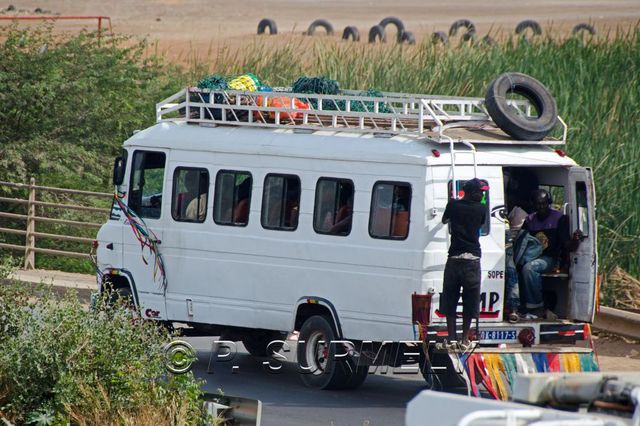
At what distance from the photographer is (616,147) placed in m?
19.2

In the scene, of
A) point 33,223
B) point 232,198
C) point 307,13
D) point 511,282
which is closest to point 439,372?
point 511,282

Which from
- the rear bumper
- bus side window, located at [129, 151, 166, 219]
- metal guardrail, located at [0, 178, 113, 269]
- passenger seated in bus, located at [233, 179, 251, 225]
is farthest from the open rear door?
metal guardrail, located at [0, 178, 113, 269]

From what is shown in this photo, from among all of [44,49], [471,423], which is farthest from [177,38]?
[471,423]

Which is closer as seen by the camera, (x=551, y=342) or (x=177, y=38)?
(x=551, y=342)

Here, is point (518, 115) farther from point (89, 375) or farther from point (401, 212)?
point (89, 375)

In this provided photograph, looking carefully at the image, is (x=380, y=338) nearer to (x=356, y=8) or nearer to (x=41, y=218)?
(x=41, y=218)

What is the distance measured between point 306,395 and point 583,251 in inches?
119

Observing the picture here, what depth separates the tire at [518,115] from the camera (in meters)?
12.7

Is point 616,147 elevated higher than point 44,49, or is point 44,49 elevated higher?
point 44,49

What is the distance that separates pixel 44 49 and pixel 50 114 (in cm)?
157

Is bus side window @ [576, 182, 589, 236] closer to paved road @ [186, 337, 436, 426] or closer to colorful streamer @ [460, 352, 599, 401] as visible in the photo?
colorful streamer @ [460, 352, 599, 401]

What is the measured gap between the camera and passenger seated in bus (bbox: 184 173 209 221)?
45.8 feet

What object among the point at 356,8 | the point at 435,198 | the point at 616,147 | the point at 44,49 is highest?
the point at 356,8

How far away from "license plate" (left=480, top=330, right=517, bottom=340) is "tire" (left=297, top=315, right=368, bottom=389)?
133 centimetres
